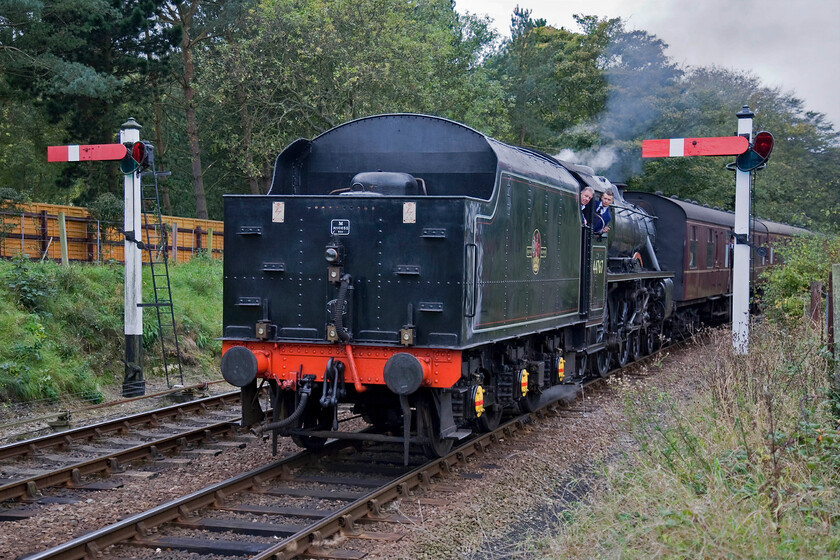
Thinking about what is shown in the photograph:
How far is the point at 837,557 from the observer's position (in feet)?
13.9

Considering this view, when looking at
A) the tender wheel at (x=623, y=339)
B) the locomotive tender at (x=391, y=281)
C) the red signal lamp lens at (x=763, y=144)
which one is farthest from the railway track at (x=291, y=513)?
the red signal lamp lens at (x=763, y=144)

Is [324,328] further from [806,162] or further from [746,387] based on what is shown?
[806,162]

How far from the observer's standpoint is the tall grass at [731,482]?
14.7 feet

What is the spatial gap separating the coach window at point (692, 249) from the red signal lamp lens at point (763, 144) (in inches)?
207

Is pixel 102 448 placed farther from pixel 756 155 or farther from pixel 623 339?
pixel 756 155

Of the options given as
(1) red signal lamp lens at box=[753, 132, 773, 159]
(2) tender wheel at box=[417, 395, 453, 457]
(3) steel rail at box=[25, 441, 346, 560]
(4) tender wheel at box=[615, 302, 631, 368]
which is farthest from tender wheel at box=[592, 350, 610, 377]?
(3) steel rail at box=[25, 441, 346, 560]

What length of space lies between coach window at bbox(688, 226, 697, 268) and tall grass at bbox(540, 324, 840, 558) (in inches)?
404

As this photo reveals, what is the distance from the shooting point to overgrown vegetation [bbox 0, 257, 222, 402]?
1130 cm

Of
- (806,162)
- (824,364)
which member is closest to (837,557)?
(824,364)

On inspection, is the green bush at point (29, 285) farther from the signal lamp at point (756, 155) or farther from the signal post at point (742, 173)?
the signal lamp at point (756, 155)

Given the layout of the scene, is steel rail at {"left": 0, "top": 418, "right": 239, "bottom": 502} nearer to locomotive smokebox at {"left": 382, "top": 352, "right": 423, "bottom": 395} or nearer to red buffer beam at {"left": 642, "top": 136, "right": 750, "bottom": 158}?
locomotive smokebox at {"left": 382, "top": 352, "right": 423, "bottom": 395}

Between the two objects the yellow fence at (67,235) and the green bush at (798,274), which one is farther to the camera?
the yellow fence at (67,235)

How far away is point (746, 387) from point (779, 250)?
332 inches

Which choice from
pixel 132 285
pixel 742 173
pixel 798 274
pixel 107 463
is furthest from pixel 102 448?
pixel 798 274
